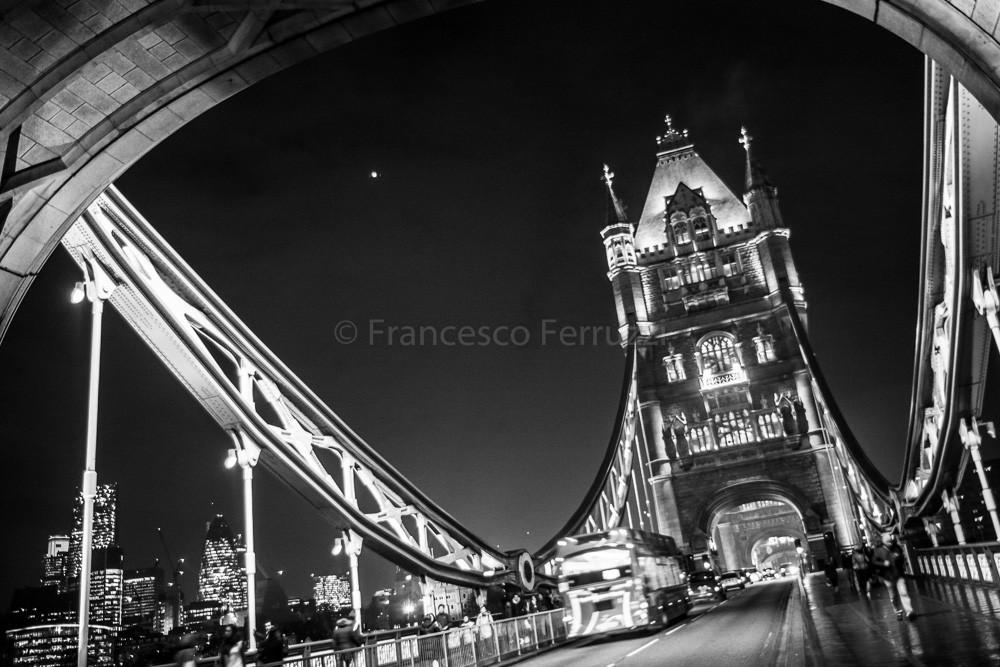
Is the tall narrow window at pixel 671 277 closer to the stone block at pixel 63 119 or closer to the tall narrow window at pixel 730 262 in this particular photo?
the tall narrow window at pixel 730 262

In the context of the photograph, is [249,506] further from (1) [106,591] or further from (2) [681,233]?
(1) [106,591]

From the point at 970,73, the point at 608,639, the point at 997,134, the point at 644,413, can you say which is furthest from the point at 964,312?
the point at 644,413

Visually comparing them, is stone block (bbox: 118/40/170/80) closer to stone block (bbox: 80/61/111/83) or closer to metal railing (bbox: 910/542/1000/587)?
stone block (bbox: 80/61/111/83)

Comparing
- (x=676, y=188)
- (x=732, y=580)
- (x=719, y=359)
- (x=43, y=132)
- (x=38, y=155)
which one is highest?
(x=676, y=188)

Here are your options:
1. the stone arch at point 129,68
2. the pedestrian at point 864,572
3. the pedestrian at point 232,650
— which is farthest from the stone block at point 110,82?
the pedestrian at point 864,572

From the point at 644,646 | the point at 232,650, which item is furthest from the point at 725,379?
the point at 232,650
